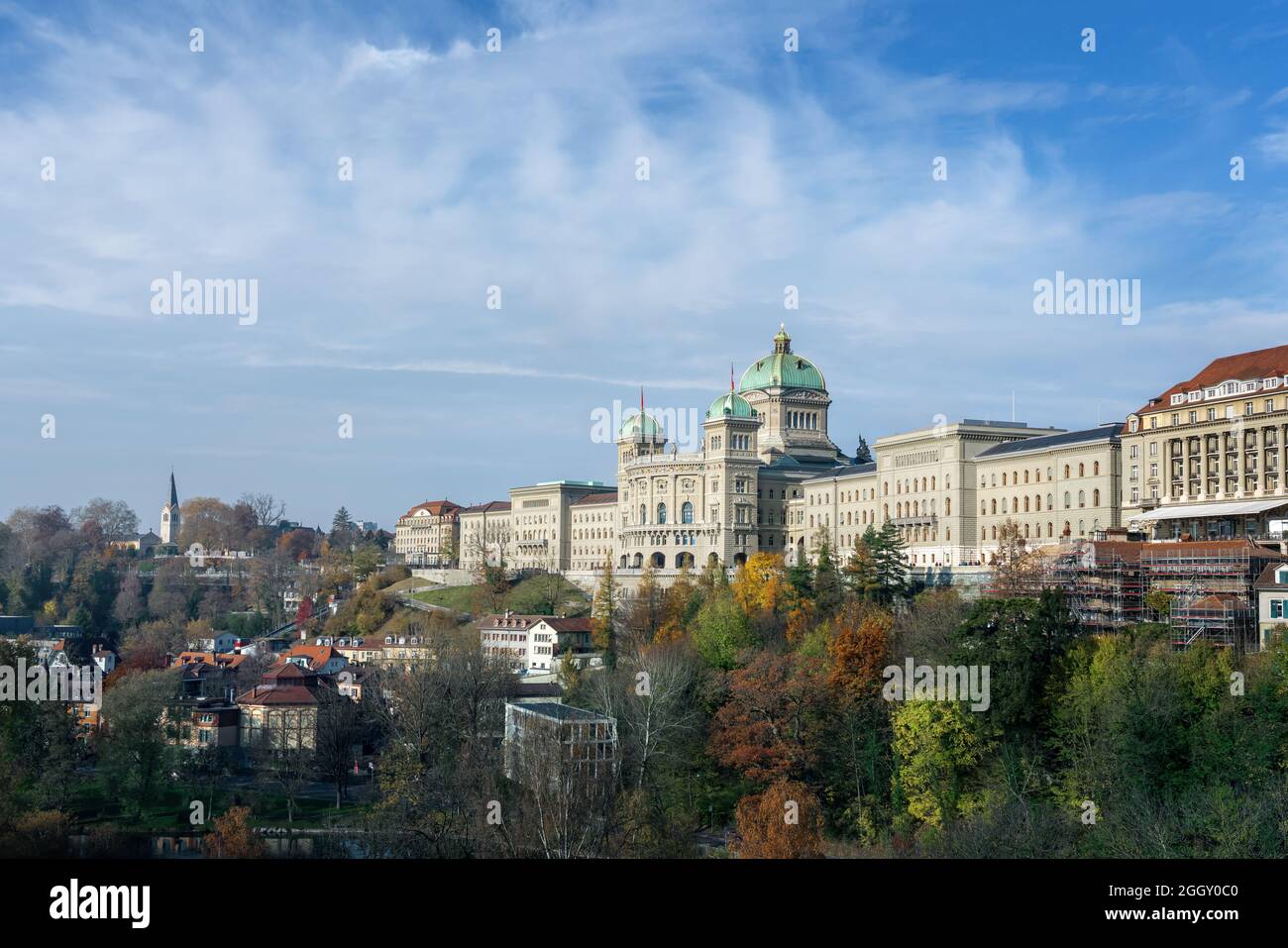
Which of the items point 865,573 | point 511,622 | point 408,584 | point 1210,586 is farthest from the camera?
point 408,584

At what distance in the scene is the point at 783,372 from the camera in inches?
4045

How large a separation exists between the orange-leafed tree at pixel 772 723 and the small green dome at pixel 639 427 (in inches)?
2274

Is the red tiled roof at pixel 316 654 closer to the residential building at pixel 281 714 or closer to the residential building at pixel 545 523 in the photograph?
the residential building at pixel 281 714

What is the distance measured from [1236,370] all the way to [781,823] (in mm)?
33232

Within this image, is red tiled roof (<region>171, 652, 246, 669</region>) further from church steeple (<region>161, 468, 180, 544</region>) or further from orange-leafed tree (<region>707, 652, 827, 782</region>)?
church steeple (<region>161, 468, 180, 544</region>)

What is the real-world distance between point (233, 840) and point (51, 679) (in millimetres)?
23670

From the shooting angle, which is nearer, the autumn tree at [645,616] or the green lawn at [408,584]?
the autumn tree at [645,616]

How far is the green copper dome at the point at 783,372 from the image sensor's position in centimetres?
10281

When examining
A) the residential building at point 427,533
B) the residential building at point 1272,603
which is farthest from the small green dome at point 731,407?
the residential building at point 1272,603

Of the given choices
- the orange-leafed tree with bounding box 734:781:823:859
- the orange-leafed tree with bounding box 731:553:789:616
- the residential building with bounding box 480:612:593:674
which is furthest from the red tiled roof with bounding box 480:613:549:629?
the orange-leafed tree with bounding box 734:781:823:859

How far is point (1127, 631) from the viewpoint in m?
42.7

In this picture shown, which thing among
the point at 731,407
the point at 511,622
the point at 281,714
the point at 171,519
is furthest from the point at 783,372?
the point at 171,519

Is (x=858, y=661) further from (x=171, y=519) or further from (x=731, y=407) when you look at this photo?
(x=171, y=519)

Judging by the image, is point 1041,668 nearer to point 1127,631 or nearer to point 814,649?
point 1127,631
